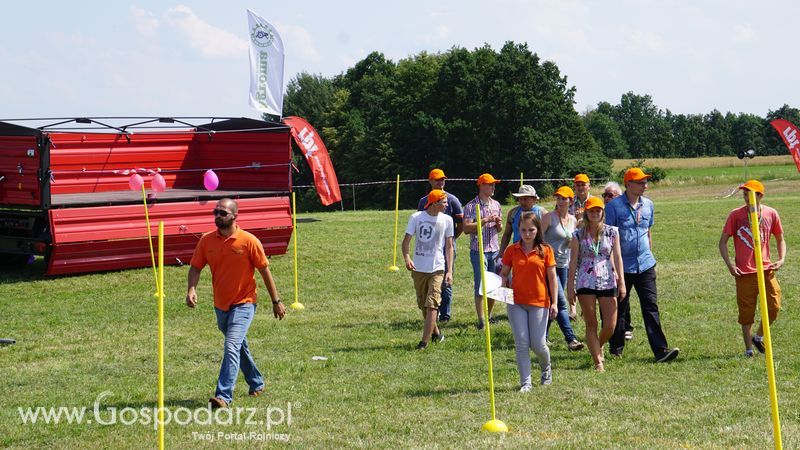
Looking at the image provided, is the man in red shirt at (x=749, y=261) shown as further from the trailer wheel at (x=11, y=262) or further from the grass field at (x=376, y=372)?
the trailer wheel at (x=11, y=262)

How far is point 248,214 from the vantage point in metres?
18.6

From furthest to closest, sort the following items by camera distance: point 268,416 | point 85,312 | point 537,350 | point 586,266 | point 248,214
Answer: point 248,214 → point 85,312 → point 586,266 → point 537,350 → point 268,416

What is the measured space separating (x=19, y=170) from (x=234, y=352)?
410 inches

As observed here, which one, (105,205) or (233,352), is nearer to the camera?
(233,352)

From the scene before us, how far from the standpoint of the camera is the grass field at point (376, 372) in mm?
7031

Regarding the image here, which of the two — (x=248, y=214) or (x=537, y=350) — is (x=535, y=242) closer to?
(x=537, y=350)

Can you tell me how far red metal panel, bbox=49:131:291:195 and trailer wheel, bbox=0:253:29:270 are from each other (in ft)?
5.37

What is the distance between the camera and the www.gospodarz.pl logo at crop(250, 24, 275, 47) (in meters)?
21.3

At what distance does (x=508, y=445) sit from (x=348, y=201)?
2590 inches

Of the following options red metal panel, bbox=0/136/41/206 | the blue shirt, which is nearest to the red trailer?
red metal panel, bbox=0/136/41/206

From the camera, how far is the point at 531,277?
27.7ft

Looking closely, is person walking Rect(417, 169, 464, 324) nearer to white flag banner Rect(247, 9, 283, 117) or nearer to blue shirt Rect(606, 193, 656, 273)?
blue shirt Rect(606, 193, 656, 273)

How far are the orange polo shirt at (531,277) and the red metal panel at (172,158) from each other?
11.6 m

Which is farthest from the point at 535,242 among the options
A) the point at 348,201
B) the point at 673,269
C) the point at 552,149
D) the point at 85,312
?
the point at 348,201
